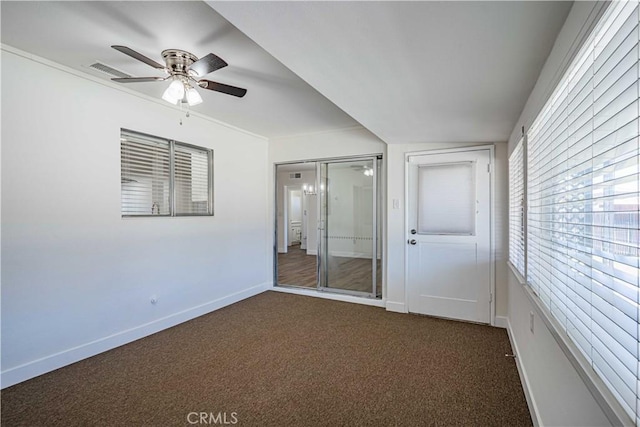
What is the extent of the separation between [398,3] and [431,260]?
10.4 feet

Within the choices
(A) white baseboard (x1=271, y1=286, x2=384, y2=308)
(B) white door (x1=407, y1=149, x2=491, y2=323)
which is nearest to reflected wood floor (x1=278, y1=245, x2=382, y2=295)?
(A) white baseboard (x1=271, y1=286, x2=384, y2=308)

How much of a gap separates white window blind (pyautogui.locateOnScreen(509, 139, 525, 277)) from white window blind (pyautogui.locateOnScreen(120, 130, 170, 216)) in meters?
3.56

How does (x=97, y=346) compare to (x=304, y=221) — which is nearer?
(x=97, y=346)

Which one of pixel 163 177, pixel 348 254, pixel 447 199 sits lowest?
pixel 348 254

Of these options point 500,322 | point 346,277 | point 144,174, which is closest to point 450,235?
point 500,322

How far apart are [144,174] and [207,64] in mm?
1759

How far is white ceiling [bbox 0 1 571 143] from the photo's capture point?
1333 mm

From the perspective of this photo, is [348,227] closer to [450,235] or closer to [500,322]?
[450,235]

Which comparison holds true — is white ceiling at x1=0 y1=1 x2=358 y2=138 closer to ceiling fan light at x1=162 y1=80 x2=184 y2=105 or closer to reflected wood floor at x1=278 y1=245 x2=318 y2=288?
ceiling fan light at x1=162 y1=80 x2=184 y2=105

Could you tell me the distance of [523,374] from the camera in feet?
7.59

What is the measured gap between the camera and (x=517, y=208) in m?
2.93

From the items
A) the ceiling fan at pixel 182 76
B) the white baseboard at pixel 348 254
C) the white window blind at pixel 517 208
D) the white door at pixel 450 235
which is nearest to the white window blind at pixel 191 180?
the ceiling fan at pixel 182 76

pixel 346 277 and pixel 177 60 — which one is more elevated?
pixel 177 60

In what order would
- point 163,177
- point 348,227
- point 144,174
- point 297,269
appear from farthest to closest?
1. point 297,269
2. point 348,227
3. point 163,177
4. point 144,174
